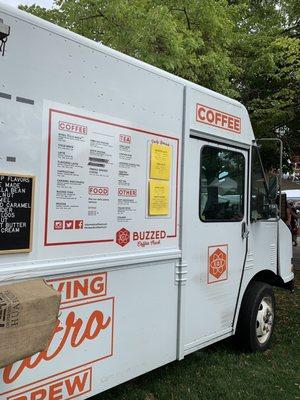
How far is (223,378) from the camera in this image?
4.58 m

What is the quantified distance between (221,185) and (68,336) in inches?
87.8

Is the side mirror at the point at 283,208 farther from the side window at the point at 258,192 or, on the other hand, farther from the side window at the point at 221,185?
the side window at the point at 221,185

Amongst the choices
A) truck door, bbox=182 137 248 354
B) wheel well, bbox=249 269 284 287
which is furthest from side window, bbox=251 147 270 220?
wheel well, bbox=249 269 284 287

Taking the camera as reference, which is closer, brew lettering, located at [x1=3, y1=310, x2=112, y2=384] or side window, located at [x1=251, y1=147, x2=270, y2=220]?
brew lettering, located at [x1=3, y1=310, x2=112, y2=384]

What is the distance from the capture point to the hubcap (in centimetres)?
530

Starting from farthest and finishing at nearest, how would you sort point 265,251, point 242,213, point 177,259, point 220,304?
point 265,251, point 242,213, point 220,304, point 177,259

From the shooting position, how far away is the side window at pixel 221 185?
14.3 feet

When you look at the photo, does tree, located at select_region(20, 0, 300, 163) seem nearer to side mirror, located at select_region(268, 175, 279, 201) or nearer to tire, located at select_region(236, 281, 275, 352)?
side mirror, located at select_region(268, 175, 279, 201)

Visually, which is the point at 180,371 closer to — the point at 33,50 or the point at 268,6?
the point at 33,50

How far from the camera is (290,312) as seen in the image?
7277 mm

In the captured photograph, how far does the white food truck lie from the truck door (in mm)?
17

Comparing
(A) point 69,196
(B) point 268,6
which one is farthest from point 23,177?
(B) point 268,6

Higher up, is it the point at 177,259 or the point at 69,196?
the point at 69,196

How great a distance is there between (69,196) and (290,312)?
5.24 m
